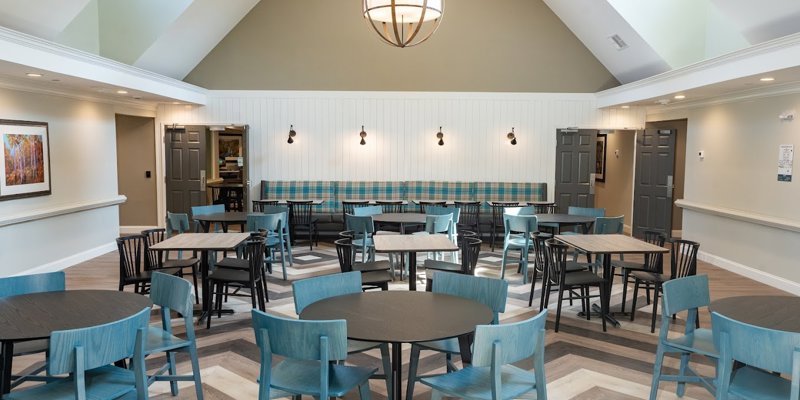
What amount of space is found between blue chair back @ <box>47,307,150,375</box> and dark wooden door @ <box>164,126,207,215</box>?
808 cm

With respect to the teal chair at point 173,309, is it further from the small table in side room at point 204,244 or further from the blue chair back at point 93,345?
the small table in side room at point 204,244

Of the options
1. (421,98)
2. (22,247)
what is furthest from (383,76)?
(22,247)

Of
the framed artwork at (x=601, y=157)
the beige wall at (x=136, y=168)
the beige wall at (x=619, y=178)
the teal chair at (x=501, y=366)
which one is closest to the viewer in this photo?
the teal chair at (x=501, y=366)

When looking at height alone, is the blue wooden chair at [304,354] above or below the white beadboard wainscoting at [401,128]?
below

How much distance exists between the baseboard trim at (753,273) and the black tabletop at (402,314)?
5346 millimetres

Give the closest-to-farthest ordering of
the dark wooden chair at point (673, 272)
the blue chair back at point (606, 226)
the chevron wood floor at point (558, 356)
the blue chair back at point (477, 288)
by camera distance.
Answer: the blue chair back at point (477, 288) < the chevron wood floor at point (558, 356) < the dark wooden chair at point (673, 272) < the blue chair back at point (606, 226)

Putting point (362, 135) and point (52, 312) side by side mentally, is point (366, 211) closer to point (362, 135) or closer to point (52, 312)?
point (362, 135)

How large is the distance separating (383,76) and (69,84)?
5.17m

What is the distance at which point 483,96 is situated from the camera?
10680 mm

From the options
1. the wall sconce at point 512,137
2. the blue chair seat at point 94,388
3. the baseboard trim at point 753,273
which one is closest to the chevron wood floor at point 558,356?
the baseboard trim at point 753,273

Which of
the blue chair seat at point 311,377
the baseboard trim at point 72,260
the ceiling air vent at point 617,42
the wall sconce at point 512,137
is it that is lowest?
the baseboard trim at point 72,260

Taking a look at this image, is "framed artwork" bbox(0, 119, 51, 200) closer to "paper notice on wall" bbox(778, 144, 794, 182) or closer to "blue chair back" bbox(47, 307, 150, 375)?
"blue chair back" bbox(47, 307, 150, 375)

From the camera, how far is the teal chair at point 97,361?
2.40 metres

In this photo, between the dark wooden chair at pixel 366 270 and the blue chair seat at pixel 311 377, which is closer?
the blue chair seat at pixel 311 377
